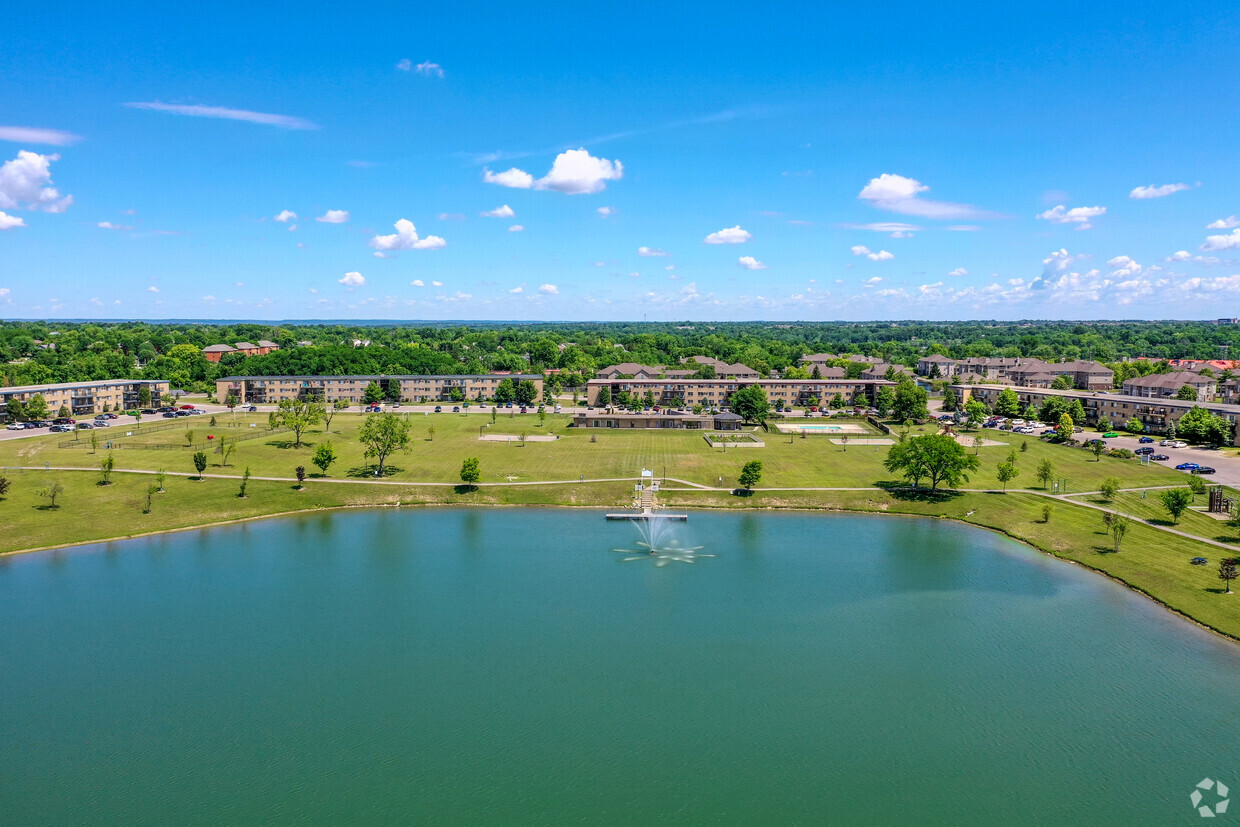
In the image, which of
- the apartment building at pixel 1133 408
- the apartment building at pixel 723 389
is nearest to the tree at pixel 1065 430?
the apartment building at pixel 1133 408

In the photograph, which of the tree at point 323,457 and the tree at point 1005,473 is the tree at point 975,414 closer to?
the tree at point 1005,473

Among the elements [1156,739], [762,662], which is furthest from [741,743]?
[1156,739]

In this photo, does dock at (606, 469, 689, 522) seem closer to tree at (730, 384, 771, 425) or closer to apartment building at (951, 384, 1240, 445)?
tree at (730, 384, 771, 425)

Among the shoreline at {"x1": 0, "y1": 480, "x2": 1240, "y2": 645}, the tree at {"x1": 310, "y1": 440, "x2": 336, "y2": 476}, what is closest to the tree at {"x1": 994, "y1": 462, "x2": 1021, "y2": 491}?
the shoreline at {"x1": 0, "y1": 480, "x2": 1240, "y2": 645}

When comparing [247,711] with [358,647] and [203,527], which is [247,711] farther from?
[203,527]

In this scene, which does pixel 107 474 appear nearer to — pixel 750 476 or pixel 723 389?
pixel 750 476

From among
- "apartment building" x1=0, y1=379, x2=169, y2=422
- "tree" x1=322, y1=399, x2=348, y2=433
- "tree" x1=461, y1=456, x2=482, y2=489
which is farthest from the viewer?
"tree" x1=322, y1=399, x2=348, y2=433
